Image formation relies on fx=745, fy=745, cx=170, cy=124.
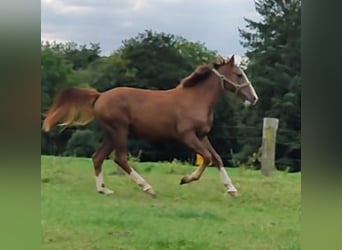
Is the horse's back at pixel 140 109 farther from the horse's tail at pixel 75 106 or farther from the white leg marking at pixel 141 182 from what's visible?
the white leg marking at pixel 141 182

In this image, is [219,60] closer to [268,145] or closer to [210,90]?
[210,90]

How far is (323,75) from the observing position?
3.62m

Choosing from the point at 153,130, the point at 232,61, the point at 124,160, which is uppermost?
the point at 232,61

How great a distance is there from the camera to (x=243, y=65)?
375cm

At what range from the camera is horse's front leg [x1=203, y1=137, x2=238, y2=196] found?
3.72 m

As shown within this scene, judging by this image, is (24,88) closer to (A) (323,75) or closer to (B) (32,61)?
(B) (32,61)

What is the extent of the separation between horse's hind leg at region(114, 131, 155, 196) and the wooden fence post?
1.95ft

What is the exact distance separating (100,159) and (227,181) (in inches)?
25.5

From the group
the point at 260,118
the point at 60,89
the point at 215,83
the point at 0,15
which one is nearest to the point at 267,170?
the point at 260,118

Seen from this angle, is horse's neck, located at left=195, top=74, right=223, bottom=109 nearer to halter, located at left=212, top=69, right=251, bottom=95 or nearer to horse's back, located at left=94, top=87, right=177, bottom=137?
halter, located at left=212, top=69, right=251, bottom=95

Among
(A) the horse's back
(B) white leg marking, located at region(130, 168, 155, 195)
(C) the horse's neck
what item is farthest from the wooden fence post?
(B) white leg marking, located at region(130, 168, 155, 195)

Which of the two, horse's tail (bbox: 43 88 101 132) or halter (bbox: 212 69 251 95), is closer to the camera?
horse's tail (bbox: 43 88 101 132)

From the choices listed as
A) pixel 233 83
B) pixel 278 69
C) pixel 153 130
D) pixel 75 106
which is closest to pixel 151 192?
pixel 153 130

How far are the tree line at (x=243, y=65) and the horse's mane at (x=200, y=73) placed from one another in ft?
0.08
